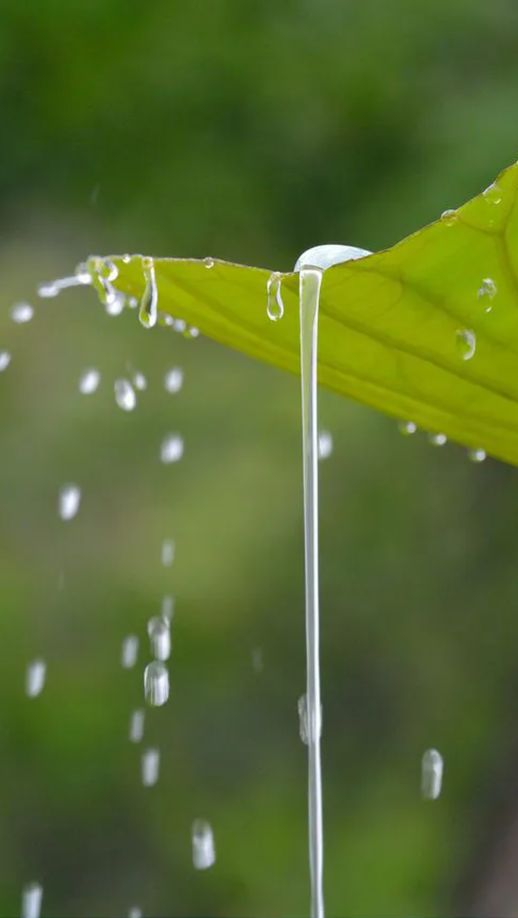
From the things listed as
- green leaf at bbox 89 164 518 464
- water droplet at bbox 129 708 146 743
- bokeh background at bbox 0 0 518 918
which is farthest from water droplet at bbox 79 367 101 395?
green leaf at bbox 89 164 518 464

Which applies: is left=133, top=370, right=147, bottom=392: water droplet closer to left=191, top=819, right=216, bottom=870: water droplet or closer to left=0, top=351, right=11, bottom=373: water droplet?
left=0, top=351, right=11, bottom=373: water droplet

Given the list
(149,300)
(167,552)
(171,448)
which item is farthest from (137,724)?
(149,300)

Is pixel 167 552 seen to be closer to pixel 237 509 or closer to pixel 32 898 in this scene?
pixel 237 509

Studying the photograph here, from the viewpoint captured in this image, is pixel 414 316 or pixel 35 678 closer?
pixel 414 316

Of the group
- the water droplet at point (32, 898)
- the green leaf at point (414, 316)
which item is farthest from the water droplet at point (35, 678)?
the green leaf at point (414, 316)

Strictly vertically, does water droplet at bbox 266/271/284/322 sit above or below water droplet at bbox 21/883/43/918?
above

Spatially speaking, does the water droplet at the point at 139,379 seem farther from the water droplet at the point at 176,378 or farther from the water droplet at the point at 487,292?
the water droplet at the point at 487,292
